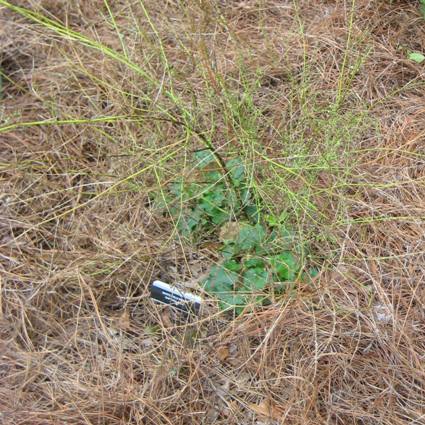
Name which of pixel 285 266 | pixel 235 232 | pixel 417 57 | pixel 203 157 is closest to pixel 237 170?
pixel 203 157

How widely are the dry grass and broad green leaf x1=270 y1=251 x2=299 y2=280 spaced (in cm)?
8

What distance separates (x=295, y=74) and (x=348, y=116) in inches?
13.3

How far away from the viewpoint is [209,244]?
1819 millimetres

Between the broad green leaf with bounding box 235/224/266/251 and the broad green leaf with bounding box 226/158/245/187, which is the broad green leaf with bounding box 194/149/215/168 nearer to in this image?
the broad green leaf with bounding box 226/158/245/187

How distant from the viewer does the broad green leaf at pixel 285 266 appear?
169 cm

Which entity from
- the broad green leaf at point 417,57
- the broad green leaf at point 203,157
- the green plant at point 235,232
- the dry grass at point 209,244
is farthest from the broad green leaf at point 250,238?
the broad green leaf at point 417,57

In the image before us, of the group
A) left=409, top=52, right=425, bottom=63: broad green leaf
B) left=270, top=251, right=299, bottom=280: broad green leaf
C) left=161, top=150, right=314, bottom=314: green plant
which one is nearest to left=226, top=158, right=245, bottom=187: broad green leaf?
left=161, top=150, right=314, bottom=314: green plant

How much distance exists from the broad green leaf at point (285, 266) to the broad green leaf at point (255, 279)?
40 millimetres

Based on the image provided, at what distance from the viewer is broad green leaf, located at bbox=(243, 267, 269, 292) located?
1686 mm

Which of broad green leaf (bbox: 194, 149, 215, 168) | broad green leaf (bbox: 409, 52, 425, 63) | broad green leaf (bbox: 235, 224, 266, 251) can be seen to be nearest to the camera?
broad green leaf (bbox: 235, 224, 266, 251)

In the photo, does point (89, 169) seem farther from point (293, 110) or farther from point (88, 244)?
point (293, 110)

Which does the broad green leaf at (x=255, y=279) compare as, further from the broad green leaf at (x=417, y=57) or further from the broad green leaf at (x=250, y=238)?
the broad green leaf at (x=417, y=57)

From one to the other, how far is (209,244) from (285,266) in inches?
11.2

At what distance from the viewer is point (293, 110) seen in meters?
2.00
